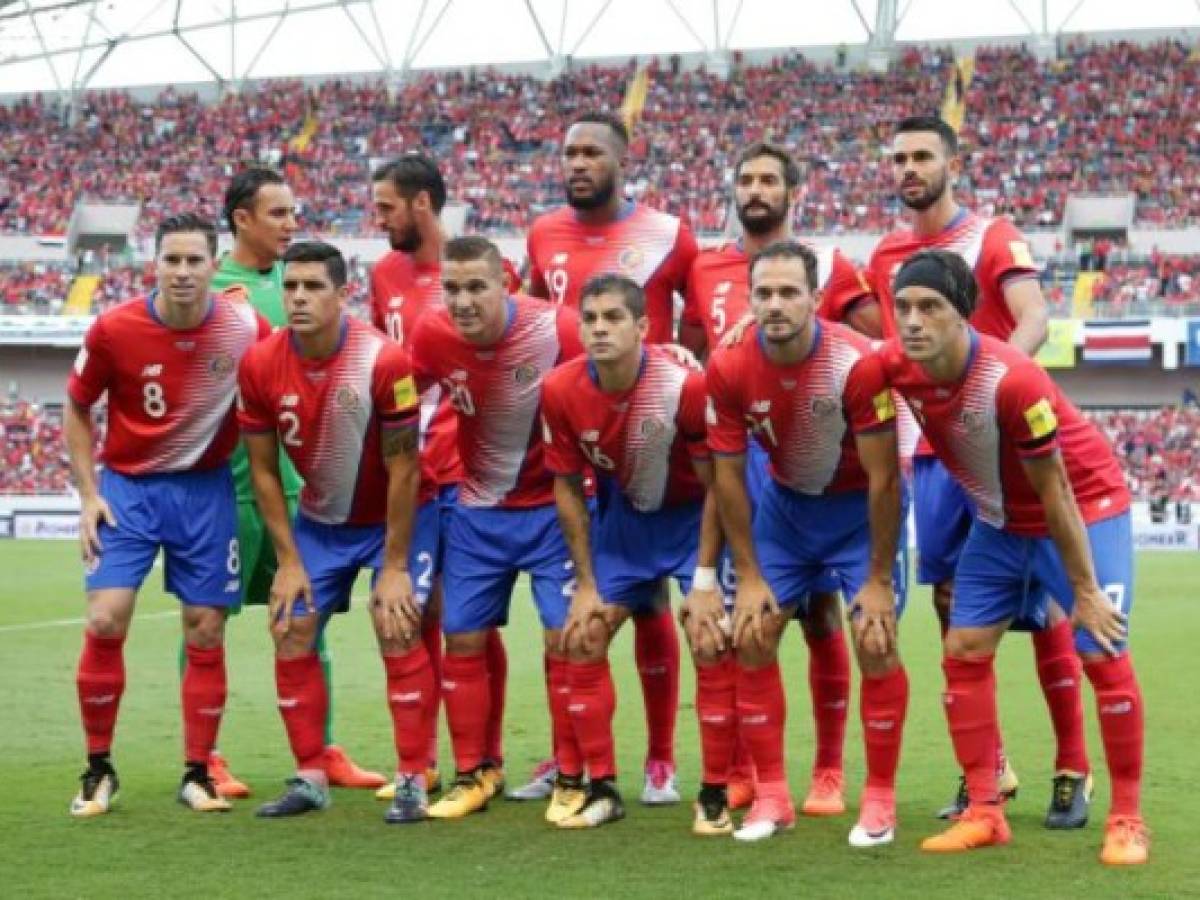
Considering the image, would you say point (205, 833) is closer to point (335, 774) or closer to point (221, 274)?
point (335, 774)

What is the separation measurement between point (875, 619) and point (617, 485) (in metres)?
1.19

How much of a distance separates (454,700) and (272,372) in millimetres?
1436

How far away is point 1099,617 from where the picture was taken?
21.9ft

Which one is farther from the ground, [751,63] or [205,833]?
[751,63]

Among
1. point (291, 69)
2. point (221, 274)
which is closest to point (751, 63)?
point (291, 69)

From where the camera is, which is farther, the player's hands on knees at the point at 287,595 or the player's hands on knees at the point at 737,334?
the player's hands on knees at the point at 287,595

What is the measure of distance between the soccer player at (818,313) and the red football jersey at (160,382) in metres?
1.91

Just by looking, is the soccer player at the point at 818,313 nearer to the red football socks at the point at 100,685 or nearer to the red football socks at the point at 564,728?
the red football socks at the point at 564,728

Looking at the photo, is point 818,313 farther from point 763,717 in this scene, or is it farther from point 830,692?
point 763,717

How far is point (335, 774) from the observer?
338 inches

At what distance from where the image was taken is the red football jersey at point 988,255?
307 inches

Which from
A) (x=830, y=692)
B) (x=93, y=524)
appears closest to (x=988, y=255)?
(x=830, y=692)

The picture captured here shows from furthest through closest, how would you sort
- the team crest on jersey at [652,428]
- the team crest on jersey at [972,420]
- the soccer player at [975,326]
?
the soccer player at [975,326] < the team crest on jersey at [652,428] < the team crest on jersey at [972,420]

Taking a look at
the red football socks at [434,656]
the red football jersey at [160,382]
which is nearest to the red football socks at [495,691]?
the red football socks at [434,656]
